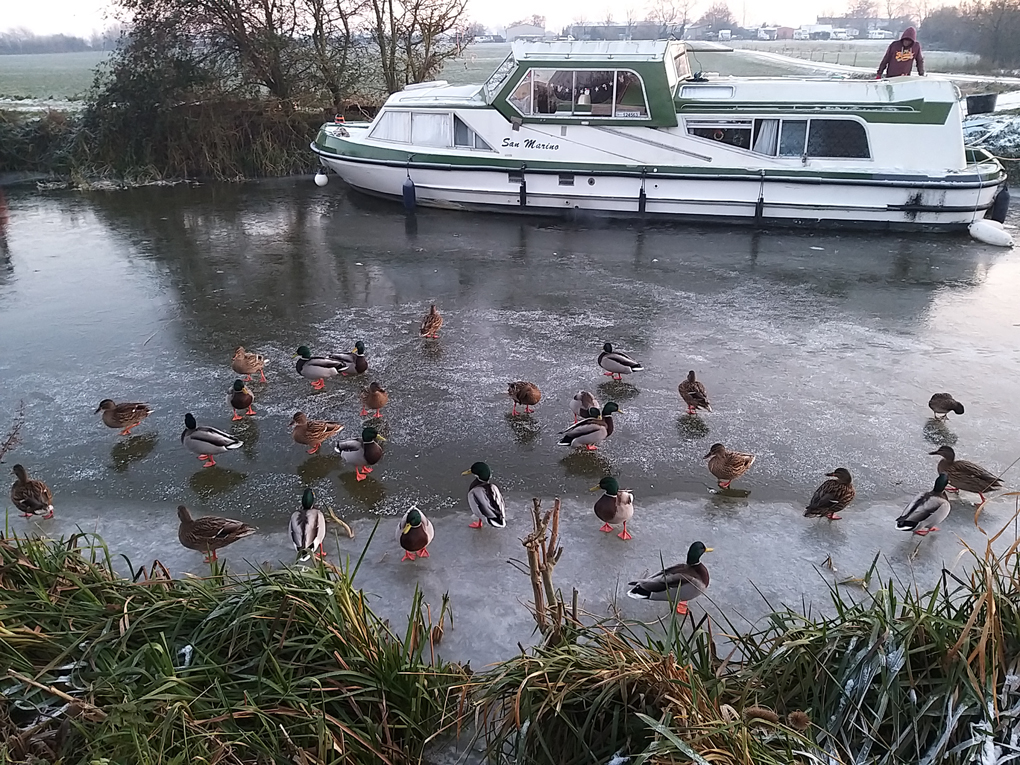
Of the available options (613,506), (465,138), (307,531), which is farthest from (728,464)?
(465,138)

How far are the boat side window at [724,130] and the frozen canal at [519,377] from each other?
155 centimetres

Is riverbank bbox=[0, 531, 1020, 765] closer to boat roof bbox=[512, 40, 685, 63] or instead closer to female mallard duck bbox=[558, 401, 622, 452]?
female mallard duck bbox=[558, 401, 622, 452]

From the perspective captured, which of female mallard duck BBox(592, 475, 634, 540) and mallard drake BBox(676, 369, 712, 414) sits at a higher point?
mallard drake BBox(676, 369, 712, 414)

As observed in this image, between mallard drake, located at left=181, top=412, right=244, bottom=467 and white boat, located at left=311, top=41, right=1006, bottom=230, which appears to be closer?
mallard drake, located at left=181, top=412, right=244, bottom=467

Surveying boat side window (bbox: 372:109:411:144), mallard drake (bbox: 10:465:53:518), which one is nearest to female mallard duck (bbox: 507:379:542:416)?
mallard drake (bbox: 10:465:53:518)

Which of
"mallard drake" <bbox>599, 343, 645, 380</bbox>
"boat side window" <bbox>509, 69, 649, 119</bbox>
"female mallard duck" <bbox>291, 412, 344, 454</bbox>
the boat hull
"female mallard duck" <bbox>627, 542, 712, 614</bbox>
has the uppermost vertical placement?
"boat side window" <bbox>509, 69, 649, 119</bbox>

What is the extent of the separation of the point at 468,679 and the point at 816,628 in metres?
1.57

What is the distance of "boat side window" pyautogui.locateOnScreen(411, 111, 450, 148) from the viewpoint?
44.7 ft

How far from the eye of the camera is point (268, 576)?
11.5ft

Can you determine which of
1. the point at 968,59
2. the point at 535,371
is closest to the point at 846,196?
the point at 535,371

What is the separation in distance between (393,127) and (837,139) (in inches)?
318

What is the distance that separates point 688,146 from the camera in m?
12.8

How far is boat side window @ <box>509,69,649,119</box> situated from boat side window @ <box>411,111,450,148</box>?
53.5 inches

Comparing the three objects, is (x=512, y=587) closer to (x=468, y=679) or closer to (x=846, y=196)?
(x=468, y=679)
